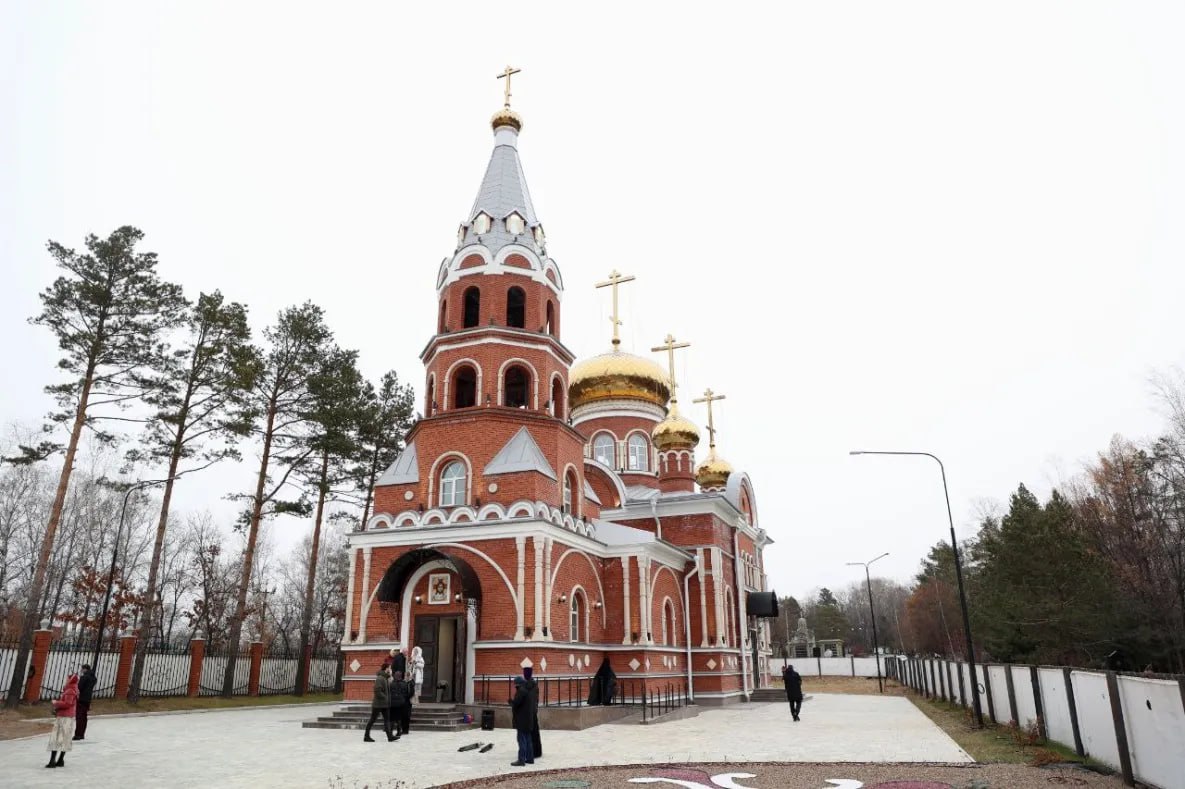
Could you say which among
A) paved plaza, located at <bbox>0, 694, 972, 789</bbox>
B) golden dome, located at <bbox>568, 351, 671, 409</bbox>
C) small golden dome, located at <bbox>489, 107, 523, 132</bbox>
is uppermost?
small golden dome, located at <bbox>489, 107, 523, 132</bbox>

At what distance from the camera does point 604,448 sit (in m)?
32.0

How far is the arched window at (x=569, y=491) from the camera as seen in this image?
21.3m

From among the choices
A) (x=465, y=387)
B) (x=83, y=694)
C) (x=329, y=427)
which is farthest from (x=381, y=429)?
(x=83, y=694)

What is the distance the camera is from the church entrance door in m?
18.2

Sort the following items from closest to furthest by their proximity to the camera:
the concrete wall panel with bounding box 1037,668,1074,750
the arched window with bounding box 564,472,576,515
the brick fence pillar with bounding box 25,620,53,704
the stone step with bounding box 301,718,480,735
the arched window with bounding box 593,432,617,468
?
the concrete wall panel with bounding box 1037,668,1074,750
the stone step with bounding box 301,718,480,735
the brick fence pillar with bounding box 25,620,53,704
the arched window with bounding box 564,472,576,515
the arched window with bounding box 593,432,617,468

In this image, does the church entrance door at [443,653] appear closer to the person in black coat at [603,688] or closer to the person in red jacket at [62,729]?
the person in black coat at [603,688]

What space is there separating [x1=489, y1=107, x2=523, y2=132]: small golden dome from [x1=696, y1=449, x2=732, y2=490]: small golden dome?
1623 centimetres

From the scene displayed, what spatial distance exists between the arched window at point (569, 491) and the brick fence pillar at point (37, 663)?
12776 mm

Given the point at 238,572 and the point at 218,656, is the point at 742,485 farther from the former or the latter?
the point at 238,572

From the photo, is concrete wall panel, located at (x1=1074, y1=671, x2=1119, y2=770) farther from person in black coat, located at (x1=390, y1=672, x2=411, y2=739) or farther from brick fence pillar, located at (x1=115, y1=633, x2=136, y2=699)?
brick fence pillar, located at (x1=115, y1=633, x2=136, y2=699)

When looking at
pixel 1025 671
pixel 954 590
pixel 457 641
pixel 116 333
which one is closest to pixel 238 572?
pixel 116 333

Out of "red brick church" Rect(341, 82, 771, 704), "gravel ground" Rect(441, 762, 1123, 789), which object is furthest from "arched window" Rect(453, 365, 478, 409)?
"gravel ground" Rect(441, 762, 1123, 789)

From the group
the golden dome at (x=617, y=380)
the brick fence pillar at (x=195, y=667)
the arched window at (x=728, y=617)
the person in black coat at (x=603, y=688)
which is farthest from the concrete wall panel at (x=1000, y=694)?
the brick fence pillar at (x=195, y=667)

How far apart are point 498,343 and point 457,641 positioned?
7550 mm
